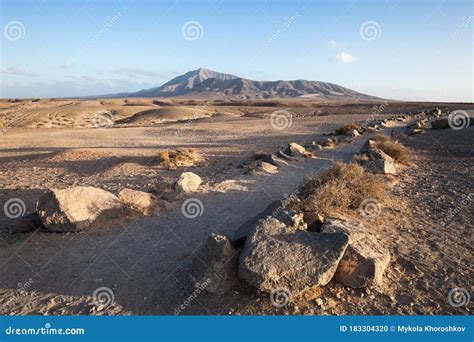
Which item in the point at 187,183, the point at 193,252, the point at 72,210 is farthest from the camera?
the point at 187,183

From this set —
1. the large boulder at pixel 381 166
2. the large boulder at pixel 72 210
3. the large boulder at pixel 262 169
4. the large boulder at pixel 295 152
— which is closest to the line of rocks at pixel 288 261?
the large boulder at pixel 72 210

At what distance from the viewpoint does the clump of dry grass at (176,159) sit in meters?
14.2

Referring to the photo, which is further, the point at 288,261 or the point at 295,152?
the point at 295,152

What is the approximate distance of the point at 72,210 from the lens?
740cm

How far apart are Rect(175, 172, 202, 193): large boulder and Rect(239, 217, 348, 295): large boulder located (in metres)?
4.71

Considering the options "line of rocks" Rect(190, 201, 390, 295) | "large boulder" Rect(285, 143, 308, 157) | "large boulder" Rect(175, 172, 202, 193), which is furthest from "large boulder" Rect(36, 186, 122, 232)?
"large boulder" Rect(285, 143, 308, 157)

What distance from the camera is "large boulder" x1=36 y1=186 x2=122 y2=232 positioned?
732cm

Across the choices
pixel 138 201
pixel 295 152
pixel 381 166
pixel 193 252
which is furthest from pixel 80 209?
pixel 295 152

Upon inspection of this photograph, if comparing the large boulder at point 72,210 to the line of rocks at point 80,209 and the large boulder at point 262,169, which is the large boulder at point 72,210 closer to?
the line of rocks at point 80,209

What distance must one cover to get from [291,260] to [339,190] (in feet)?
10.7

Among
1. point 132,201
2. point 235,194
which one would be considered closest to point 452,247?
point 235,194

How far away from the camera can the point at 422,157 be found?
15203mm

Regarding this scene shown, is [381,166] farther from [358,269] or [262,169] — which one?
[358,269]

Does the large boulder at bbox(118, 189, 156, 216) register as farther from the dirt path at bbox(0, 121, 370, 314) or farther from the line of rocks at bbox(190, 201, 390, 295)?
the line of rocks at bbox(190, 201, 390, 295)
